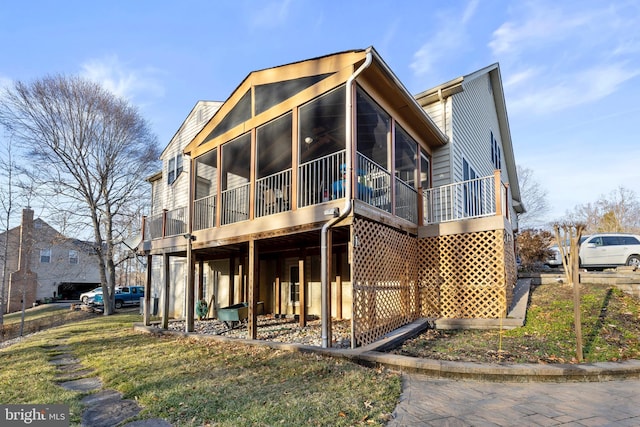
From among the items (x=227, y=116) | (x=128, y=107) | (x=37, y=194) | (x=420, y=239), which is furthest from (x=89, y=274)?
(x=420, y=239)

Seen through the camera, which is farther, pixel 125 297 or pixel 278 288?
pixel 125 297

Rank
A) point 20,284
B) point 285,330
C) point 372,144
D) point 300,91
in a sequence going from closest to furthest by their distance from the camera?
Result: point 300,91
point 285,330
point 372,144
point 20,284

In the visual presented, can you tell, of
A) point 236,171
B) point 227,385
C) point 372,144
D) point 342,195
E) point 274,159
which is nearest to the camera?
point 227,385

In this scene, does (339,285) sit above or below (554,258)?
below

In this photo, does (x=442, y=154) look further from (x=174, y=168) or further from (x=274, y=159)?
(x=174, y=168)

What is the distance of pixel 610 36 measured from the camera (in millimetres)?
9031

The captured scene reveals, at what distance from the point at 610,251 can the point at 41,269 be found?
3996cm

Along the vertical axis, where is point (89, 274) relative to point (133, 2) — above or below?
below

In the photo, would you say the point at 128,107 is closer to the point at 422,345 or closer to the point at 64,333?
the point at 64,333

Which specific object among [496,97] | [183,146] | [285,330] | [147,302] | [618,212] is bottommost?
[285,330]

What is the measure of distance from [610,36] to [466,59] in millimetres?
6777

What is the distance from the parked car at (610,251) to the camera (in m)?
12.8

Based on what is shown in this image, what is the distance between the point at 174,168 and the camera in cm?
1716

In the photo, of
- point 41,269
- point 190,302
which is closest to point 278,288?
point 190,302
